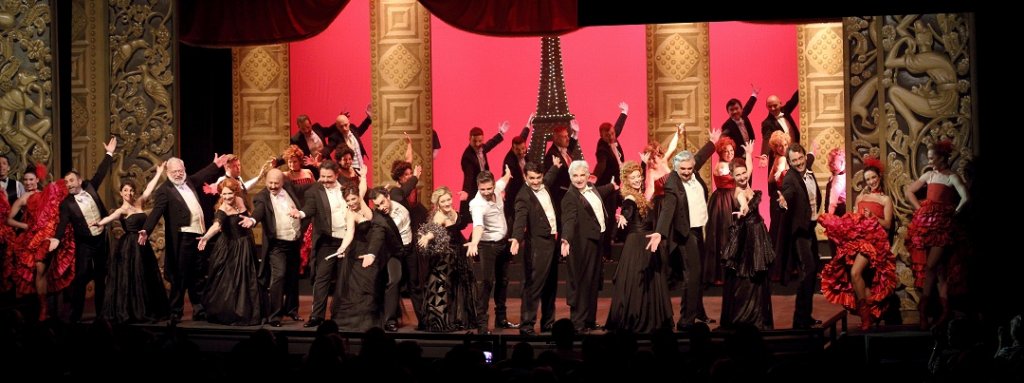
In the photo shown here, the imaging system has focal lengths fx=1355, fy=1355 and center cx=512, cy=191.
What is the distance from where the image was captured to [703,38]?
542 inches

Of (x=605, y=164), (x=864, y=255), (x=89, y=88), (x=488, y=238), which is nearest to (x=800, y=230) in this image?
(x=864, y=255)

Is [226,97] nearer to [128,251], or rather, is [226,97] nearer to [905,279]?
[128,251]

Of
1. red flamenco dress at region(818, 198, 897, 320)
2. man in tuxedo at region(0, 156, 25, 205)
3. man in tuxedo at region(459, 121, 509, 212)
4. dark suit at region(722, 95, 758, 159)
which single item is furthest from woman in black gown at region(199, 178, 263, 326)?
dark suit at region(722, 95, 758, 159)

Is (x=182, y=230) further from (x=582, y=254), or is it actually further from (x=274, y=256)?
(x=582, y=254)

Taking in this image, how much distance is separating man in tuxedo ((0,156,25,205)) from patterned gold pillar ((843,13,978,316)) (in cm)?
719

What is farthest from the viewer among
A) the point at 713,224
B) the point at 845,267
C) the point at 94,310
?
the point at 94,310

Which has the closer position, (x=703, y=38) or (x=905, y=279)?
(x=905, y=279)

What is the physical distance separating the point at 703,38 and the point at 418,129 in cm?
304

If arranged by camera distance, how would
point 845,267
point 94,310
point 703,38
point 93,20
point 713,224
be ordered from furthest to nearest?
point 703,38
point 93,20
point 94,310
point 713,224
point 845,267

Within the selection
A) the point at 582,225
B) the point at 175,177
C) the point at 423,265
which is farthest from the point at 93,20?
the point at 582,225

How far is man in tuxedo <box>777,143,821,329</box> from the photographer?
10.0 meters

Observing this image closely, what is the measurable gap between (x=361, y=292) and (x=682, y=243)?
7.93ft

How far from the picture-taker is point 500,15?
1179 centimetres

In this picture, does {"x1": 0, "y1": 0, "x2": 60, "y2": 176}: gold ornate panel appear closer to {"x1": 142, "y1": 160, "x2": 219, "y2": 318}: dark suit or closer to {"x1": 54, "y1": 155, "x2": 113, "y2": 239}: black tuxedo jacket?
{"x1": 54, "y1": 155, "x2": 113, "y2": 239}: black tuxedo jacket
